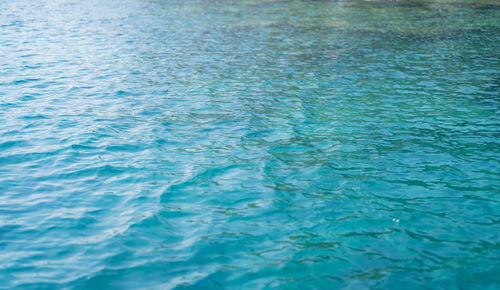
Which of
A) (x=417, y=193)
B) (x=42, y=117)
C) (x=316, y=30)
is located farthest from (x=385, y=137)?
(x=316, y=30)

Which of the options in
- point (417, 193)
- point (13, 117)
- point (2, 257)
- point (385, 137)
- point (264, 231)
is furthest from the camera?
point (13, 117)

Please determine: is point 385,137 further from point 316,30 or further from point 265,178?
point 316,30

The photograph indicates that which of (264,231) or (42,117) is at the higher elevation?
(42,117)

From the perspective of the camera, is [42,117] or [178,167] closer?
[178,167]

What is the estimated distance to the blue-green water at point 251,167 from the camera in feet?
28.2

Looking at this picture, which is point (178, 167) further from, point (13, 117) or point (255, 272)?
point (13, 117)

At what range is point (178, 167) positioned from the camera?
12.7 meters

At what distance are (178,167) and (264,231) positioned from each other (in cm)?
400

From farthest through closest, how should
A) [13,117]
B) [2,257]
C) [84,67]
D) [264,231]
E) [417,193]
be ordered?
[84,67] → [13,117] → [417,193] → [264,231] → [2,257]

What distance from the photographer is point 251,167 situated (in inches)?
498

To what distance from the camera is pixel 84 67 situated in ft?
77.8

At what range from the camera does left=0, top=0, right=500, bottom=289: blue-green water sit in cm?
859

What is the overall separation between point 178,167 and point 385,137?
21.8 ft

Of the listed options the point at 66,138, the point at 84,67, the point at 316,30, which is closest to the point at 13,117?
the point at 66,138
